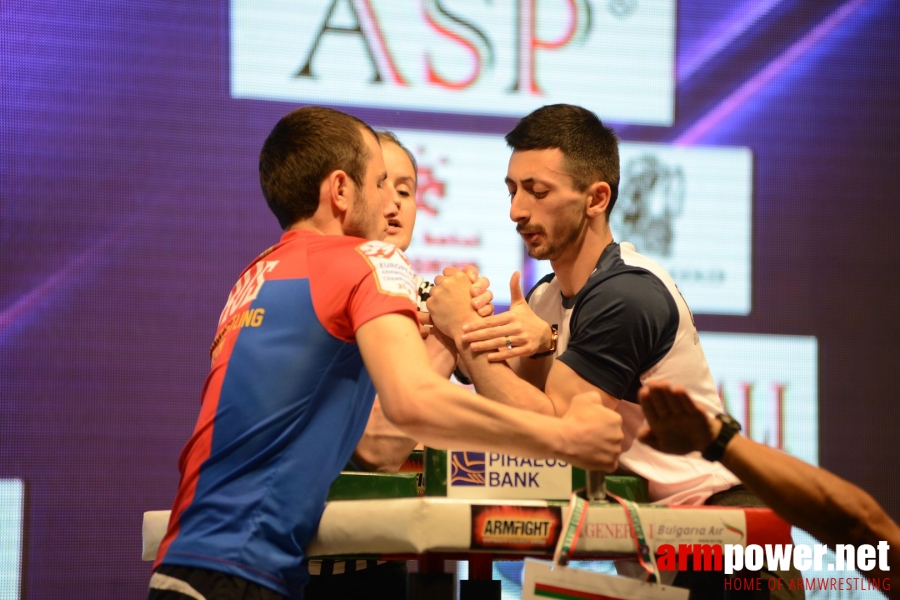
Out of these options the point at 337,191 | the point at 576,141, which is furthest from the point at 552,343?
the point at 337,191

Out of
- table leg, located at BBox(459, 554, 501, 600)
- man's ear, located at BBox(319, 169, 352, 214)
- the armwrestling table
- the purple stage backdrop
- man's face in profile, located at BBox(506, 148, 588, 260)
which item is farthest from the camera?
the purple stage backdrop

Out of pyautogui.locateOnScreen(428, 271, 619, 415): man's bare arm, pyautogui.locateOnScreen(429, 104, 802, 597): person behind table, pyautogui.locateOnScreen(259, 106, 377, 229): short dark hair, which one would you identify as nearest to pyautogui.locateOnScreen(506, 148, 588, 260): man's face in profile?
pyautogui.locateOnScreen(429, 104, 802, 597): person behind table

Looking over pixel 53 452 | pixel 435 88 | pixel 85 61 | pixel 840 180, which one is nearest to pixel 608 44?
pixel 435 88

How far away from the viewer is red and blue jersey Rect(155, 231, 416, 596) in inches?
64.0

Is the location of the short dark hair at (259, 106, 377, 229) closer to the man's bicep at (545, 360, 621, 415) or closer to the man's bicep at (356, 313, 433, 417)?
the man's bicep at (356, 313, 433, 417)

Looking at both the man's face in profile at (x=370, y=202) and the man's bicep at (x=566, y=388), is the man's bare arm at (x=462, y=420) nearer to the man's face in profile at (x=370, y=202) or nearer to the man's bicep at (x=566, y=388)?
the man's face in profile at (x=370, y=202)

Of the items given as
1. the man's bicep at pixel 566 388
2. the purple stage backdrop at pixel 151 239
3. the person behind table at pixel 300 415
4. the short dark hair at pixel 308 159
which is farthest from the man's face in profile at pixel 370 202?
the purple stage backdrop at pixel 151 239

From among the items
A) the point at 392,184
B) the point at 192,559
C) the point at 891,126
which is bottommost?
the point at 192,559

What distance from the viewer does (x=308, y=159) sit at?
2.00m

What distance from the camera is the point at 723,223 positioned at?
182 inches

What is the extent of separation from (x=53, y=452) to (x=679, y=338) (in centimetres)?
288

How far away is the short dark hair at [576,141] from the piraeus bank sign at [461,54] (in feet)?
5.67

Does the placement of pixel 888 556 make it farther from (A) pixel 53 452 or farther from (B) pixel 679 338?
(A) pixel 53 452

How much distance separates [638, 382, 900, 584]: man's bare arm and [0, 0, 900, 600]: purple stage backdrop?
104 inches
